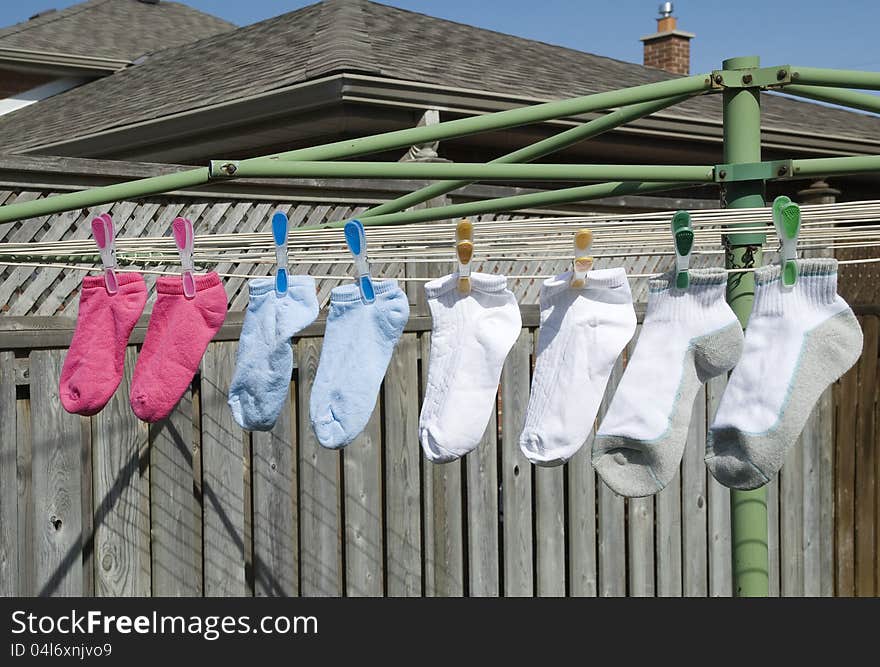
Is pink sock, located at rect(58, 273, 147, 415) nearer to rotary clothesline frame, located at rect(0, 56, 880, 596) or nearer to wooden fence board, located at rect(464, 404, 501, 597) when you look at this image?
rotary clothesline frame, located at rect(0, 56, 880, 596)

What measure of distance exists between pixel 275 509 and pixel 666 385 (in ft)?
6.68

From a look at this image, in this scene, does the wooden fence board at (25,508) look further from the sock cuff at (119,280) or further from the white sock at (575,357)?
the white sock at (575,357)

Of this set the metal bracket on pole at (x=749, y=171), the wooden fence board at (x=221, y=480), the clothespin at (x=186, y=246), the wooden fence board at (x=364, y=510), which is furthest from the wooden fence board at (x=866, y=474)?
the clothespin at (x=186, y=246)

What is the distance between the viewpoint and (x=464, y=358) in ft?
6.16

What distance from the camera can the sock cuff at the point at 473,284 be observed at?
74.5 inches

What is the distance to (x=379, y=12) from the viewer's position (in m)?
8.28

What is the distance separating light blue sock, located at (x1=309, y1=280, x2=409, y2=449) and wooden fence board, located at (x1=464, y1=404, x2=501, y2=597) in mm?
1968

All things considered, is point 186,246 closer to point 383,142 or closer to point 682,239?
point 383,142

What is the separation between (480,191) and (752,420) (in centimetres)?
306

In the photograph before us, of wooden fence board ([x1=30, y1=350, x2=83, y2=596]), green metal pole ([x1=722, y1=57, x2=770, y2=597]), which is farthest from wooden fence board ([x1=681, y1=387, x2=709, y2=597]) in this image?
wooden fence board ([x1=30, y1=350, x2=83, y2=596])

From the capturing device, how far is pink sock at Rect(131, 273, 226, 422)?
199 centimetres

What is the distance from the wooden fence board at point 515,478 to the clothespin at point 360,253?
6.73ft
